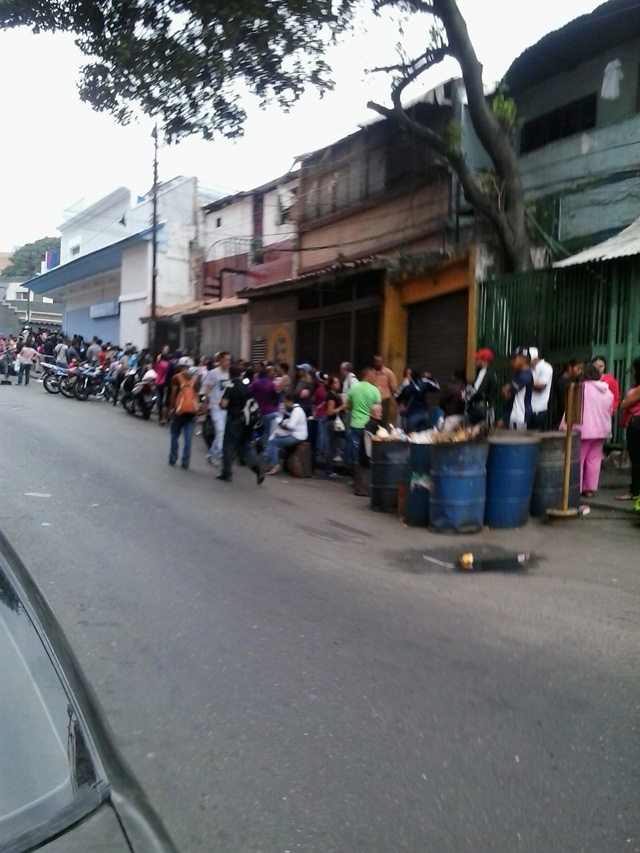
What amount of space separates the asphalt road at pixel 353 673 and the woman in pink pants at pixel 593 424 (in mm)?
1156

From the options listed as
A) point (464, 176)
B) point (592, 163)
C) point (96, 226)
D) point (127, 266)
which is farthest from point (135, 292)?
point (464, 176)

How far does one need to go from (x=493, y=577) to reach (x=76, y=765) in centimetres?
562

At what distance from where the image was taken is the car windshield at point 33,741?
1.63 m

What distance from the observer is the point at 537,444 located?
888cm

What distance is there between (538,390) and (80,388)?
16.0 m

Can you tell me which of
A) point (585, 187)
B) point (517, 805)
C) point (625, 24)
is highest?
point (625, 24)

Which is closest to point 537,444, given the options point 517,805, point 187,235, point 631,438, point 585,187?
point 631,438

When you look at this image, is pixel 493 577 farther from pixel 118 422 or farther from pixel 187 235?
pixel 187 235

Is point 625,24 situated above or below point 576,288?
above

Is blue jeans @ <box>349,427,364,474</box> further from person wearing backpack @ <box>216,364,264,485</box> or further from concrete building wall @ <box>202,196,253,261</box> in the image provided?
concrete building wall @ <box>202,196,253,261</box>

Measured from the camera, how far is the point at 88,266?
36.8 metres

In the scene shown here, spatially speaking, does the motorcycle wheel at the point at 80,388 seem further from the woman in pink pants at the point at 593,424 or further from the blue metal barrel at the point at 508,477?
the blue metal barrel at the point at 508,477

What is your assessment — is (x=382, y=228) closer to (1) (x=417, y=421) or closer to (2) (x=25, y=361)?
(1) (x=417, y=421)

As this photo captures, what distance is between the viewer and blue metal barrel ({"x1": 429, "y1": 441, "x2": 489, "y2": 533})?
332 inches
